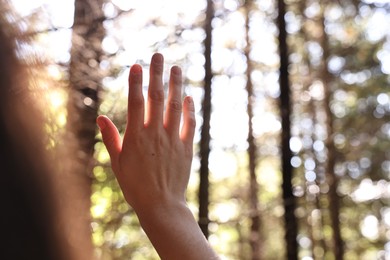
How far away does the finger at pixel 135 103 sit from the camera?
45.2 inches

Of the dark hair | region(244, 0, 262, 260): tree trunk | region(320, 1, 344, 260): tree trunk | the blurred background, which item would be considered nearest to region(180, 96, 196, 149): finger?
the dark hair

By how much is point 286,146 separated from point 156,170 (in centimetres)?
847

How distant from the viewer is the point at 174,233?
1114 millimetres

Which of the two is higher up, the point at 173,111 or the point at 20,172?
the point at 173,111

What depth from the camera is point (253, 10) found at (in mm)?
11906

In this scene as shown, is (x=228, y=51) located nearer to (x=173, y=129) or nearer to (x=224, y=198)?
(x=224, y=198)

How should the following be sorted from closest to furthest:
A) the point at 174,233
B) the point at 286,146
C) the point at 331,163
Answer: the point at 174,233, the point at 286,146, the point at 331,163

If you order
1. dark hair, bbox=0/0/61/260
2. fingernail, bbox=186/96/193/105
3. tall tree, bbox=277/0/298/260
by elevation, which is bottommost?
dark hair, bbox=0/0/61/260

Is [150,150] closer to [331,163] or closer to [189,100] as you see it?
[189,100]

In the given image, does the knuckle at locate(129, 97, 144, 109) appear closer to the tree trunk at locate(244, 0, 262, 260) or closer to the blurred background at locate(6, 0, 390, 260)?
the blurred background at locate(6, 0, 390, 260)

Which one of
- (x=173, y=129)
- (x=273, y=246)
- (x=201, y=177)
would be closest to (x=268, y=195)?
(x=273, y=246)

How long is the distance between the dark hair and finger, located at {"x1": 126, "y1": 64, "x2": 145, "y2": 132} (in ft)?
1.86

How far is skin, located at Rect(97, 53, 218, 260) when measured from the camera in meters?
1.12

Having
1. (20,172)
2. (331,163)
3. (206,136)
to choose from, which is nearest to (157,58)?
(20,172)
